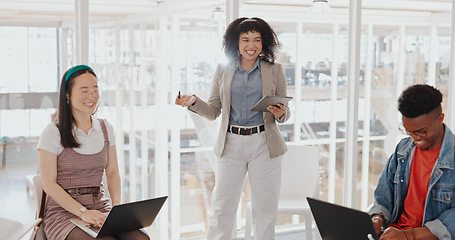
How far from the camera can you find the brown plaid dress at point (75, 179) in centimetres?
243

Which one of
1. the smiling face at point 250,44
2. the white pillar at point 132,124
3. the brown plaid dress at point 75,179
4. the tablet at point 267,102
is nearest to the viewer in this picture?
the brown plaid dress at point 75,179

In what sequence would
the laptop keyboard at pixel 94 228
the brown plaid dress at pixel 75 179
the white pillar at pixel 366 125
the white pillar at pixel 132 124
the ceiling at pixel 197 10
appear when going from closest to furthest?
the laptop keyboard at pixel 94 228
the brown plaid dress at pixel 75 179
the ceiling at pixel 197 10
the white pillar at pixel 132 124
the white pillar at pixel 366 125

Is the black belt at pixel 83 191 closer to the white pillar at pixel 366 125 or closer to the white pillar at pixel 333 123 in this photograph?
the white pillar at pixel 333 123

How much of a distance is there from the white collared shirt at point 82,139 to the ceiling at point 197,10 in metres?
0.94

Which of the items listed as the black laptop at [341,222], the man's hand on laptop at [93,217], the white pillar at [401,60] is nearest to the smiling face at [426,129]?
the black laptop at [341,222]

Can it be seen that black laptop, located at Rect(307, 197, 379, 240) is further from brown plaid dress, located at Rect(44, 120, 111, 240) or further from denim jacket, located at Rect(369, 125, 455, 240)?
brown plaid dress, located at Rect(44, 120, 111, 240)

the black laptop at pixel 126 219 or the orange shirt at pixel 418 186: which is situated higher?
the orange shirt at pixel 418 186

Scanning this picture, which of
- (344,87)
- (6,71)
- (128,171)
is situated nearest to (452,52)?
(344,87)

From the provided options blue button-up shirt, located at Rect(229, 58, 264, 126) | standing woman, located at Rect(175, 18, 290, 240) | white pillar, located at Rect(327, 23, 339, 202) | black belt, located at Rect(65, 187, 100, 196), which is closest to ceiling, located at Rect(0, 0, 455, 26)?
white pillar, located at Rect(327, 23, 339, 202)

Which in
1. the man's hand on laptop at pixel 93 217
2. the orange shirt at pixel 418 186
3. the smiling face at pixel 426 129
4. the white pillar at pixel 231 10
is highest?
the white pillar at pixel 231 10

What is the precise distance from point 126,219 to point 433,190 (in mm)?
1309

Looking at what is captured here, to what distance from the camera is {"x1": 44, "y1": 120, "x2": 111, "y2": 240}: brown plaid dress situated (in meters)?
2.43

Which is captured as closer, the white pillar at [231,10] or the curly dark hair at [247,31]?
the curly dark hair at [247,31]

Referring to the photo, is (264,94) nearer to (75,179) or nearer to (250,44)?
(250,44)
